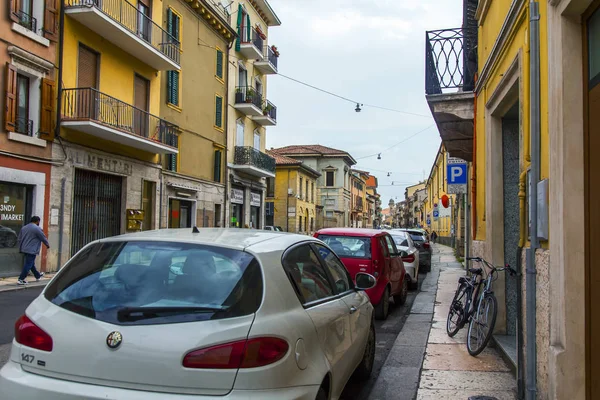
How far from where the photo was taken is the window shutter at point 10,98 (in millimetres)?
13305

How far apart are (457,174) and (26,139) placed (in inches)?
464

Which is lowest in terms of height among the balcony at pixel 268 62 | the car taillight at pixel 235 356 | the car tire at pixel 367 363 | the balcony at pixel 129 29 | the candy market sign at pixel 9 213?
the car tire at pixel 367 363

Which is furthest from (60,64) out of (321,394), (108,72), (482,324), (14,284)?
A: (321,394)

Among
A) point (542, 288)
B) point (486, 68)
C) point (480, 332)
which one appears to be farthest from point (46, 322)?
point (486, 68)

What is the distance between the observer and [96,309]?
2.76 meters

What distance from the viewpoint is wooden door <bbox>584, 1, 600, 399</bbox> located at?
3529 millimetres

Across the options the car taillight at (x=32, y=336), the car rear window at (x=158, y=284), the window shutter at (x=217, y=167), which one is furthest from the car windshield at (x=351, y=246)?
the window shutter at (x=217, y=167)

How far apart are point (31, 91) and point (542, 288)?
48.3ft

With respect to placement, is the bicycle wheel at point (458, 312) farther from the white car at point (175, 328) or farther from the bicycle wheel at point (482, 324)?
the white car at point (175, 328)

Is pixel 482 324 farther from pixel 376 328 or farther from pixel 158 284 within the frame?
pixel 158 284

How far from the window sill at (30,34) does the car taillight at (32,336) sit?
13.4 m

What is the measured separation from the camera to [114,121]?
1719cm

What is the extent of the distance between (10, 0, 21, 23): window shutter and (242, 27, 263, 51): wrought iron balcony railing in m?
17.4

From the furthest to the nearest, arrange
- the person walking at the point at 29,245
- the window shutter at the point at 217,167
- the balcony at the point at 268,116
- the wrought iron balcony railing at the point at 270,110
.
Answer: the wrought iron balcony railing at the point at 270,110
the balcony at the point at 268,116
the window shutter at the point at 217,167
the person walking at the point at 29,245
